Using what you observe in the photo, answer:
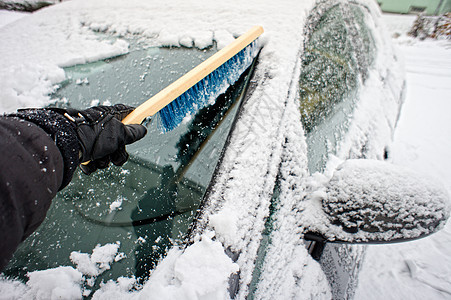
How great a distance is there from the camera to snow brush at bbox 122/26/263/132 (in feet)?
3.70

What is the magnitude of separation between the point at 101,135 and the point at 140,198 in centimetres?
30

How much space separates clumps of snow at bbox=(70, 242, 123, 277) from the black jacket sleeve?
0.25m

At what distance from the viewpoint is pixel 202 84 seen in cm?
132

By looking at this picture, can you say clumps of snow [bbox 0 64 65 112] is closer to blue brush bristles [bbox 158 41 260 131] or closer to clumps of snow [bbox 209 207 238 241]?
blue brush bristles [bbox 158 41 260 131]

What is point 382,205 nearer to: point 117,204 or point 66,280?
point 117,204

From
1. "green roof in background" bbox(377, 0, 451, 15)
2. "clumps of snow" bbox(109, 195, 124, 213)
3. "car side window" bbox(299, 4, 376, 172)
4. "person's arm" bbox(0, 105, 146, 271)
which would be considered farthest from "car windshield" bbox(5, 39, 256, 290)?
"green roof in background" bbox(377, 0, 451, 15)

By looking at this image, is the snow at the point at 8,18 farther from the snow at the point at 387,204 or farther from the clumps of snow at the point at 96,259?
the snow at the point at 387,204

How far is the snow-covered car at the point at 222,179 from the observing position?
2.40 feet

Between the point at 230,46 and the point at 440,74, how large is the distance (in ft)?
24.1

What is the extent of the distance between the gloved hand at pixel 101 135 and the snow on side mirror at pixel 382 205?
34.1 inches

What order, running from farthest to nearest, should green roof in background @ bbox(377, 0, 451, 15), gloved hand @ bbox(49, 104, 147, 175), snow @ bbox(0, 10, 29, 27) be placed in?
green roof in background @ bbox(377, 0, 451, 15)
snow @ bbox(0, 10, 29, 27)
gloved hand @ bbox(49, 104, 147, 175)

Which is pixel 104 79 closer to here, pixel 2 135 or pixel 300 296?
pixel 2 135

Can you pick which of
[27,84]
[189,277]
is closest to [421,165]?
[189,277]

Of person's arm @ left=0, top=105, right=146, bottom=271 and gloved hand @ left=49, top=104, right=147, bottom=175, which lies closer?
person's arm @ left=0, top=105, right=146, bottom=271
